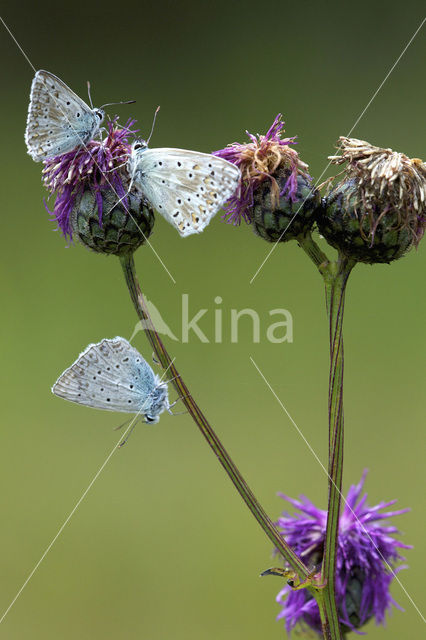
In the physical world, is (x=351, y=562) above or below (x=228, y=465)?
below

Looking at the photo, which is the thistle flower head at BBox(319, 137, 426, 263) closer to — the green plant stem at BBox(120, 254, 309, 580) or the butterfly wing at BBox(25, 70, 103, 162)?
the green plant stem at BBox(120, 254, 309, 580)

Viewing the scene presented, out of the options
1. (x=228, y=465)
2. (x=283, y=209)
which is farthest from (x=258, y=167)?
(x=228, y=465)

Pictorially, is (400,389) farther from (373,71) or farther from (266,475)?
(373,71)

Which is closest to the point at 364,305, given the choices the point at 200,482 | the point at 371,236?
the point at 200,482

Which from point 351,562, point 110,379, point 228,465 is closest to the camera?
point 228,465

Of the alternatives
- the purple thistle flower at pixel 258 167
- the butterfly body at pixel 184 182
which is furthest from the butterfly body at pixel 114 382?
the purple thistle flower at pixel 258 167

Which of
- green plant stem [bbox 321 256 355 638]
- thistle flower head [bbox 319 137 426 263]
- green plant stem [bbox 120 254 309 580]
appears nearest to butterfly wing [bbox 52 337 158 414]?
green plant stem [bbox 120 254 309 580]

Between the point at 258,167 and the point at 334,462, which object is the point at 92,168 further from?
the point at 334,462

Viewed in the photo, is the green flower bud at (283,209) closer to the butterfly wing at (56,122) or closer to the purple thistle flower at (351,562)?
the butterfly wing at (56,122)
